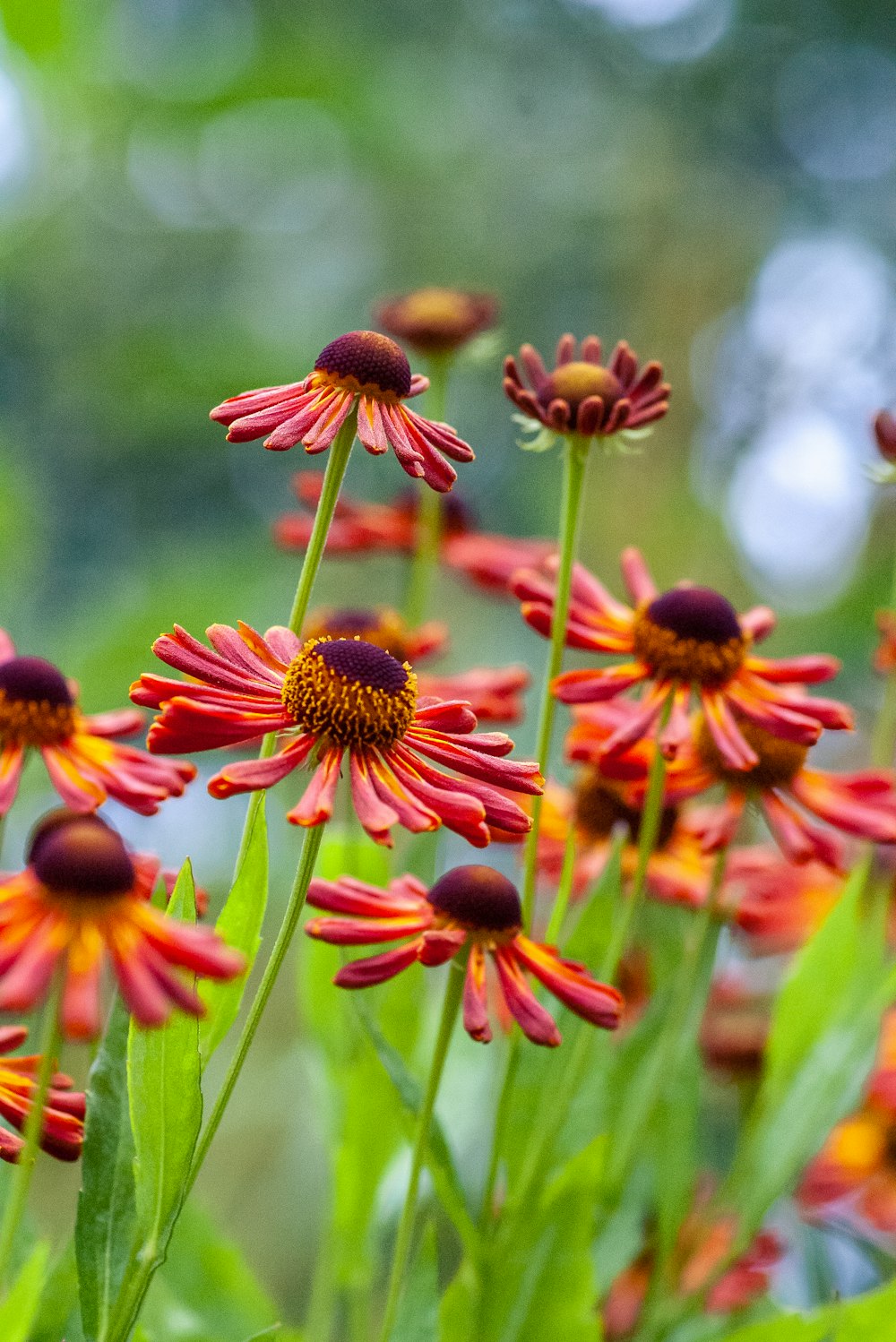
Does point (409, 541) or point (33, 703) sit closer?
point (33, 703)

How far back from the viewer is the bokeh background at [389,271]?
1984mm

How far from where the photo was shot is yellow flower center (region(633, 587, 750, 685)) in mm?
509

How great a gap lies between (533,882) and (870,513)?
122 centimetres

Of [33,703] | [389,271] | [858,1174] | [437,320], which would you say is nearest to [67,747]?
[33,703]

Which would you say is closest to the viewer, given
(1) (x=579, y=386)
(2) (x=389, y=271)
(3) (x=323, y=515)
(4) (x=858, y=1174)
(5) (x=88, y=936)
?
(5) (x=88, y=936)

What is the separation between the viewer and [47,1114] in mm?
353

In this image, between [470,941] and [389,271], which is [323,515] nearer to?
[470,941]

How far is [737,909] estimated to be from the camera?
0.62 m

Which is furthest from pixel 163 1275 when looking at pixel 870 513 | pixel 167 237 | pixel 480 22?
pixel 480 22

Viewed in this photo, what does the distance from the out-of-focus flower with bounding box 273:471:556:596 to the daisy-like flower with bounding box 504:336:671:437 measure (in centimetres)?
27

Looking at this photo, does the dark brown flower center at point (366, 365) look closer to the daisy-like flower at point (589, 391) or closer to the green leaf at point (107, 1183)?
the daisy-like flower at point (589, 391)

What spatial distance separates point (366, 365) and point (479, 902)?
0.16 meters

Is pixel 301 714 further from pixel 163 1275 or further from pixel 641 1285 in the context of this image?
pixel 641 1285

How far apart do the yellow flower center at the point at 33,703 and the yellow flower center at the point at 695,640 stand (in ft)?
0.71
